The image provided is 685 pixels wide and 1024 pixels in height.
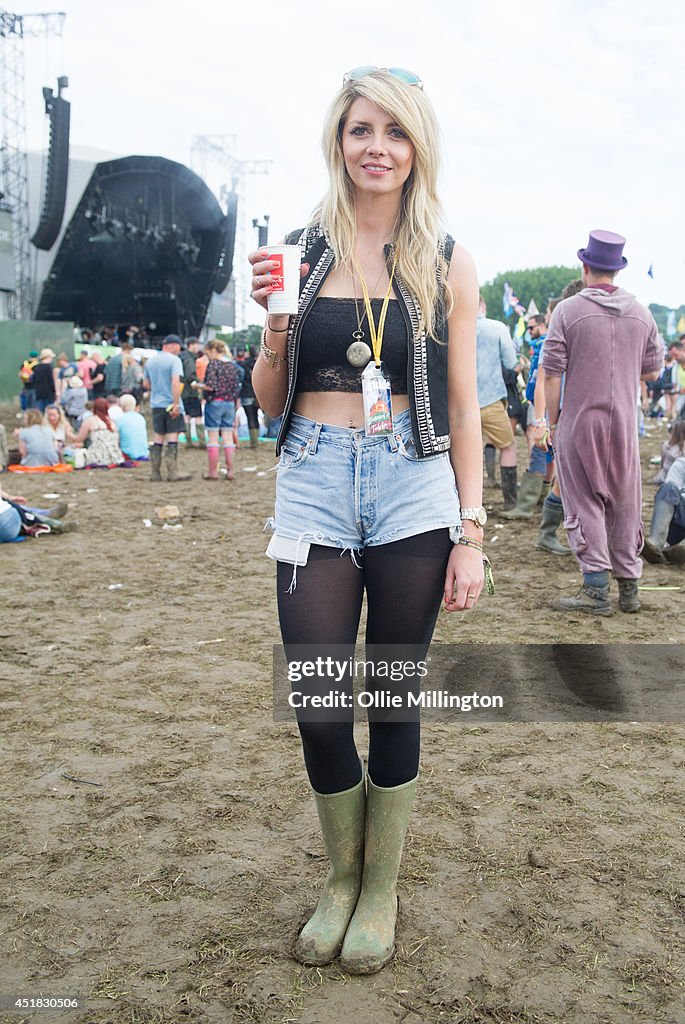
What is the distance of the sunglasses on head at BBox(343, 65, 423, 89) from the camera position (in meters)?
2.17

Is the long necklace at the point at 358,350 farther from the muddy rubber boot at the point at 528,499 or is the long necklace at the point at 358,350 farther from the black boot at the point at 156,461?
the black boot at the point at 156,461

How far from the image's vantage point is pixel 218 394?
39.1ft

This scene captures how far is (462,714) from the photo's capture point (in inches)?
160

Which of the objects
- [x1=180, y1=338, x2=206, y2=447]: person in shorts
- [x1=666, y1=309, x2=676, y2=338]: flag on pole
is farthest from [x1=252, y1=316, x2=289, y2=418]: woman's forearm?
[x1=666, y1=309, x2=676, y2=338]: flag on pole

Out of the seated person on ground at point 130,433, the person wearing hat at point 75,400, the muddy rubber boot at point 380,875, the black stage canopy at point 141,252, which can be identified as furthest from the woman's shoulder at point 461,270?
the black stage canopy at point 141,252

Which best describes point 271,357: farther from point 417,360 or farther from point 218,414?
point 218,414

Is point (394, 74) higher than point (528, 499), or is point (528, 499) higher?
point (394, 74)

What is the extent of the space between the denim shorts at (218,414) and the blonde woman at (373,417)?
9699mm

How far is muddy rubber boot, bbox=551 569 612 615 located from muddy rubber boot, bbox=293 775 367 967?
342 cm

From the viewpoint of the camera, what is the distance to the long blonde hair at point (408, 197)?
2.16 meters

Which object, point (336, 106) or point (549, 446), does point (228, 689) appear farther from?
point (549, 446)

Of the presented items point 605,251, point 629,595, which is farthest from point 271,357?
point 629,595

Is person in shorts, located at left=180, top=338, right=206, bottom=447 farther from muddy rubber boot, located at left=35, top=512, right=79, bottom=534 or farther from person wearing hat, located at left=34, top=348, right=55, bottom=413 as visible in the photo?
muddy rubber boot, located at left=35, top=512, right=79, bottom=534

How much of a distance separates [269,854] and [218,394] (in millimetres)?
9523
